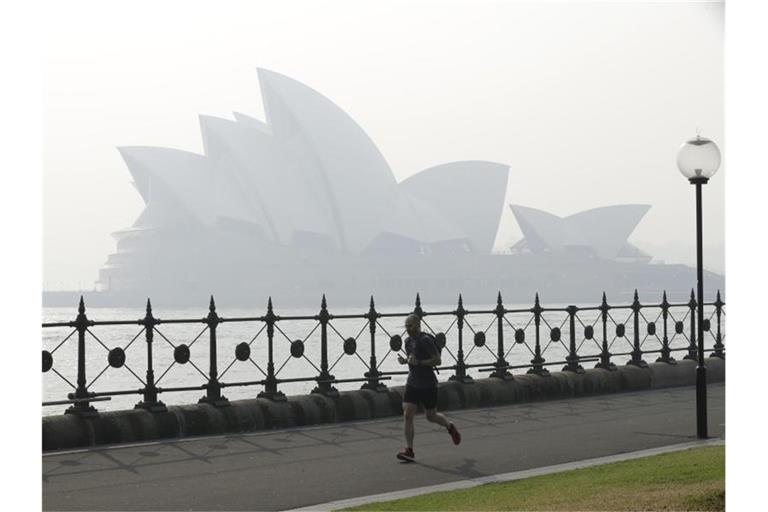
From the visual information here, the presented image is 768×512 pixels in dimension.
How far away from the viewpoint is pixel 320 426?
46.3ft

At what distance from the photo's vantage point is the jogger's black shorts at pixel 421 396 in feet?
39.7

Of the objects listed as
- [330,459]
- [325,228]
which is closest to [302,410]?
[330,459]

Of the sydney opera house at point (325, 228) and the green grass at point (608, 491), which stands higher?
the sydney opera house at point (325, 228)

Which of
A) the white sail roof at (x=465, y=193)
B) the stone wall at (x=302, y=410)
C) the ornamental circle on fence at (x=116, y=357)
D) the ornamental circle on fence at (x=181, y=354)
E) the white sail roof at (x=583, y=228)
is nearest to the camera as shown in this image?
the stone wall at (x=302, y=410)

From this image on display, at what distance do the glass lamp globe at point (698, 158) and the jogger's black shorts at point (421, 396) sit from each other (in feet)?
14.6

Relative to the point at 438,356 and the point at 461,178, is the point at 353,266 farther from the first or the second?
the point at 438,356

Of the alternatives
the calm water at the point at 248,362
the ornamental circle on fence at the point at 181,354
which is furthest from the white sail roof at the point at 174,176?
the ornamental circle on fence at the point at 181,354

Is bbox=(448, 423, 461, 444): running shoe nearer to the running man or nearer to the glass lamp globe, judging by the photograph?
the running man

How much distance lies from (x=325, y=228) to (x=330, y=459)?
10044 centimetres

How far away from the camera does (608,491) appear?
9.02 metres

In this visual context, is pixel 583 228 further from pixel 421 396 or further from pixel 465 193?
pixel 421 396

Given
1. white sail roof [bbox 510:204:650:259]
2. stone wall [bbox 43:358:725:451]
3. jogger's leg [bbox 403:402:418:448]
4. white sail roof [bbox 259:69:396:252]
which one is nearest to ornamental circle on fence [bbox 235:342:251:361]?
stone wall [bbox 43:358:725:451]

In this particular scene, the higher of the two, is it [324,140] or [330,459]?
[324,140]

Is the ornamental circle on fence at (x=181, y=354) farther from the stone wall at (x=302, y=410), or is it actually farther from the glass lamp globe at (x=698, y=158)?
the glass lamp globe at (x=698, y=158)
